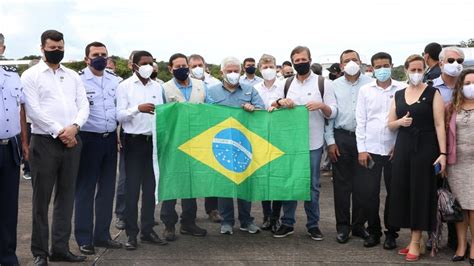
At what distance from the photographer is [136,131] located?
6.03 m

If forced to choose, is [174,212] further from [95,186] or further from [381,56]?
[381,56]

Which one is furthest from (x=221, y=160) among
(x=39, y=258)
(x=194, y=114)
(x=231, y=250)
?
(x=39, y=258)

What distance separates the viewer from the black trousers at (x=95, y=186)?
5898 millimetres

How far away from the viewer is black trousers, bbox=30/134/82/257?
534 centimetres

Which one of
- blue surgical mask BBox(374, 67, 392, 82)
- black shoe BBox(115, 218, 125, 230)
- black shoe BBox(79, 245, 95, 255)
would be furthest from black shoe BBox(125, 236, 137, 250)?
blue surgical mask BBox(374, 67, 392, 82)

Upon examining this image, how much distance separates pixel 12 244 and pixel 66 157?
95 centimetres

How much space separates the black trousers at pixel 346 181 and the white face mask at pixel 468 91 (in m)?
1.33

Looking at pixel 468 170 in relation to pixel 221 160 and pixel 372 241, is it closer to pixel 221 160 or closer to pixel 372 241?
pixel 372 241

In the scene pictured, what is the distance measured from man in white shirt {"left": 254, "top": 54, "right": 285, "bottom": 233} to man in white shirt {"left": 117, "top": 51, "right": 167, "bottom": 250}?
4.52ft

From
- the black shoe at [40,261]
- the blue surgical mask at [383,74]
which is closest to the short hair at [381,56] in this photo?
the blue surgical mask at [383,74]

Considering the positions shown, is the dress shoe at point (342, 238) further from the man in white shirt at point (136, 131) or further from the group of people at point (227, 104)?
the man in white shirt at point (136, 131)

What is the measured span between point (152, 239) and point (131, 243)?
12.0 inches

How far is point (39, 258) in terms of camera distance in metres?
5.36

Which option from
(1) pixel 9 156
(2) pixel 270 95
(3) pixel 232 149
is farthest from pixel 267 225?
(1) pixel 9 156
